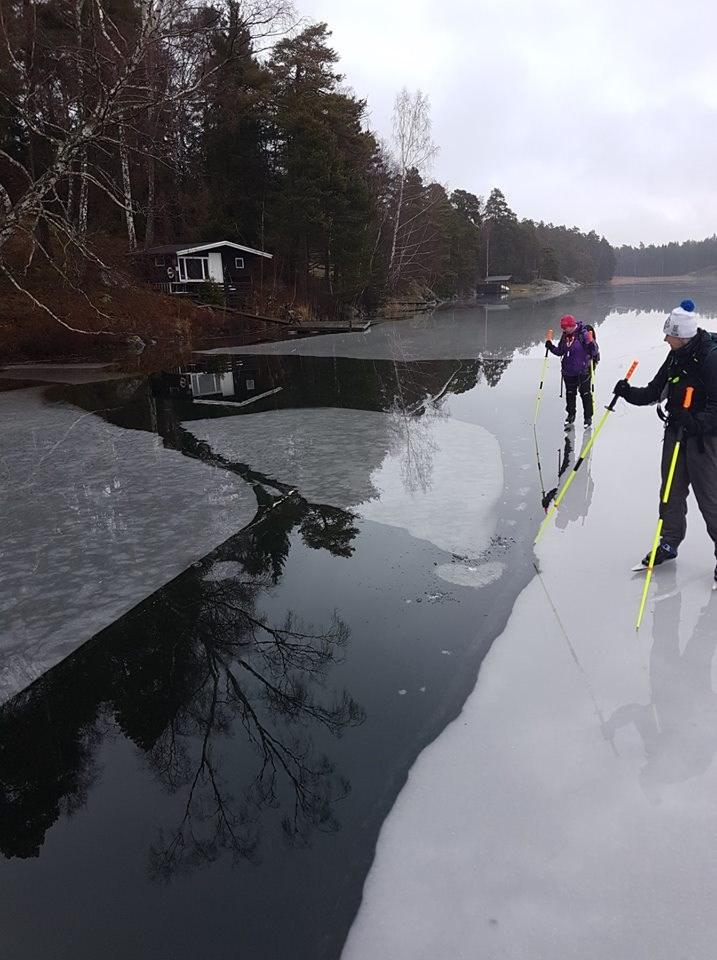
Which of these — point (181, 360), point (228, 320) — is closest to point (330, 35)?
point (228, 320)

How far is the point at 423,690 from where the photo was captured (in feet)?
11.6

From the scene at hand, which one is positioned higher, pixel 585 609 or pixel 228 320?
pixel 228 320

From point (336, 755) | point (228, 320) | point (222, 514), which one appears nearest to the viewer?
point (336, 755)

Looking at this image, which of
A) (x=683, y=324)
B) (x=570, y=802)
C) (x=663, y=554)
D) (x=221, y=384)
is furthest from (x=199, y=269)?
(x=570, y=802)

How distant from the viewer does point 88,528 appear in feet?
19.6

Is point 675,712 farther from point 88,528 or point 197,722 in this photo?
point 88,528

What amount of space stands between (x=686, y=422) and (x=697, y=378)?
0.33m

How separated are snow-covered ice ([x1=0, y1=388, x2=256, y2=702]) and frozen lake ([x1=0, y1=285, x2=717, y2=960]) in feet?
0.12

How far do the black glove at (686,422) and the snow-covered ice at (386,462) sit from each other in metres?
1.89

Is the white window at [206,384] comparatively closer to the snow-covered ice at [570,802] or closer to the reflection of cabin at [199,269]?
the snow-covered ice at [570,802]

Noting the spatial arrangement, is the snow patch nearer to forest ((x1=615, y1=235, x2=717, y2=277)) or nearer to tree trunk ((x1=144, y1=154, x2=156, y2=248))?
tree trunk ((x1=144, y1=154, x2=156, y2=248))

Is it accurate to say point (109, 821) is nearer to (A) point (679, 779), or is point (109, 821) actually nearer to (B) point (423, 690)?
(B) point (423, 690)

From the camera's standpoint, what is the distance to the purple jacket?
344 inches

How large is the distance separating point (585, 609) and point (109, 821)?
3263 mm
